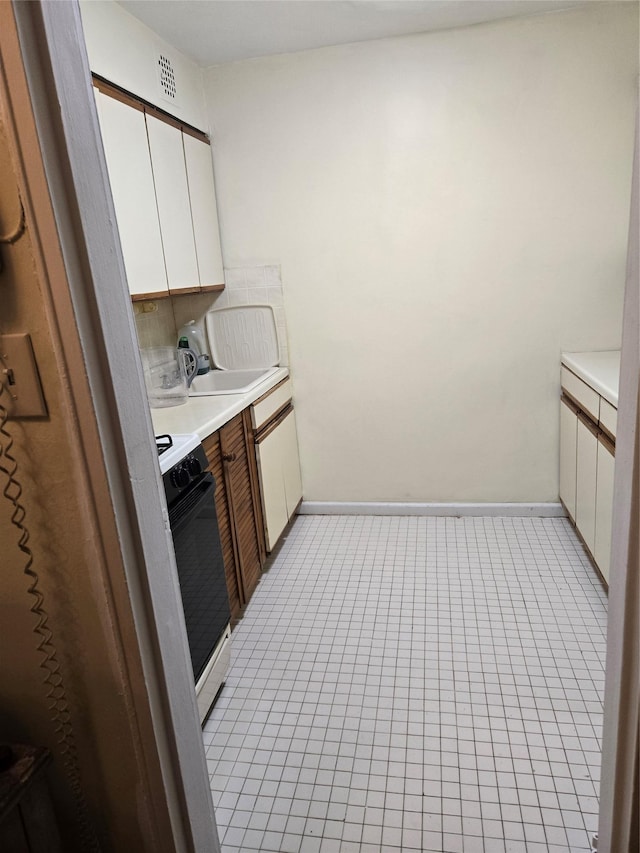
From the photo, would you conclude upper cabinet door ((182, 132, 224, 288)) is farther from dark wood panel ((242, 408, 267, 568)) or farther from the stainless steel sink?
dark wood panel ((242, 408, 267, 568))

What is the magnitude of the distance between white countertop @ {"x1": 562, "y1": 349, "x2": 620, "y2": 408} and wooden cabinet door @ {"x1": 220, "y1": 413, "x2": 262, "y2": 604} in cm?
141

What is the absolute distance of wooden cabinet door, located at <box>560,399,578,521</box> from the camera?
8.84 ft

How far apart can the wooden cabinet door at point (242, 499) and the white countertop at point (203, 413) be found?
0.06 metres

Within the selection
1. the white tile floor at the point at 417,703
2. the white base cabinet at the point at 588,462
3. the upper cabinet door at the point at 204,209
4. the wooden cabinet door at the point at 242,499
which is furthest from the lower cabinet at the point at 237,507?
the white base cabinet at the point at 588,462

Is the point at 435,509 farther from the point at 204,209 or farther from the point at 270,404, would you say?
the point at 204,209

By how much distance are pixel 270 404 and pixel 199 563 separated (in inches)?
45.9

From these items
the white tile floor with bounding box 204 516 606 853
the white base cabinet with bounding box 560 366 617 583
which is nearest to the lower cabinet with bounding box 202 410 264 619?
the white tile floor with bounding box 204 516 606 853

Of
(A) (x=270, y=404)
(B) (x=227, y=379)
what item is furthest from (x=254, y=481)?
(B) (x=227, y=379)

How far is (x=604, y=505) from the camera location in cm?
222

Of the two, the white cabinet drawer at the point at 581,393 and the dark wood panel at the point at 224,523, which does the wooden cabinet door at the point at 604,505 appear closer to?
the white cabinet drawer at the point at 581,393

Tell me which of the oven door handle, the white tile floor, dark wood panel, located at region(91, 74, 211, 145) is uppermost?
dark wood panel, located at region(91, 74, 211, 145)

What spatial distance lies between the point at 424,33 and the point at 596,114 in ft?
2.82

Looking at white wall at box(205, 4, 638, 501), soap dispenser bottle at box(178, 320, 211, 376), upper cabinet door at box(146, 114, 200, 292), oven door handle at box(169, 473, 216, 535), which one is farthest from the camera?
soap dispenser bottle at box(178, 320, 211, 376)

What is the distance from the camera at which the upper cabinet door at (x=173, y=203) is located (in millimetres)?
2354
